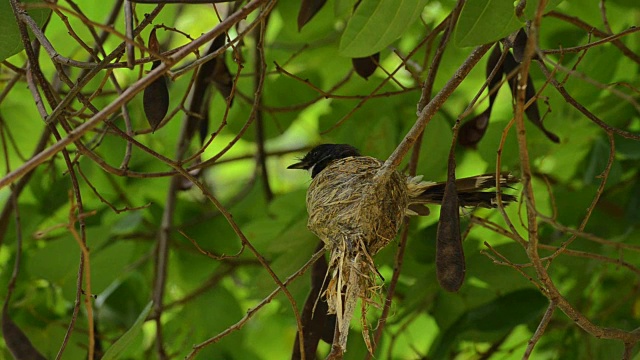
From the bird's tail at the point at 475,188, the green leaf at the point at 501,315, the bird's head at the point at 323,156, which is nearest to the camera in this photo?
the bird's tail at the point at 475,188

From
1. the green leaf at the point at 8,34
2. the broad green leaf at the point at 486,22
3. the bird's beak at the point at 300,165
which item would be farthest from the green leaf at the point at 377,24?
the bird's beak at the point at 300,165

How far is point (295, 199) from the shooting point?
3945 millimetres

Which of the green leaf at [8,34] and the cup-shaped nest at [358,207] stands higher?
the green leaf at [8,34]

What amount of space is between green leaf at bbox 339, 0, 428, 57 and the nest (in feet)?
1.41

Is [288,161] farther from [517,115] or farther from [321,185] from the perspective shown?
[517,115]

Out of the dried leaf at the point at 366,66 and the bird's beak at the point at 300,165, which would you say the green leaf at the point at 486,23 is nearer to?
the dried leaf at the point at 366,66

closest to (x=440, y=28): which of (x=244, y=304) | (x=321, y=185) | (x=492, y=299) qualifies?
(x=321, y=185)

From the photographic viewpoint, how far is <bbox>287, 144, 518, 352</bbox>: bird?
2514 mm

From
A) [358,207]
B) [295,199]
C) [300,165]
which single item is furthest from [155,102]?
[300,165]

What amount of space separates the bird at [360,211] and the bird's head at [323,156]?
48cm

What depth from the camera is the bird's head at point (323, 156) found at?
13.1ft

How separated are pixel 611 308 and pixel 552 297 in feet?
5.56

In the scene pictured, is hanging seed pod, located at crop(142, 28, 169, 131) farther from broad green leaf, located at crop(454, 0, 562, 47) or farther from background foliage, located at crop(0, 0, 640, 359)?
broad green leaf, located at crop(454, 0, 562, 47)

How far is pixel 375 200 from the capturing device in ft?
9.50
